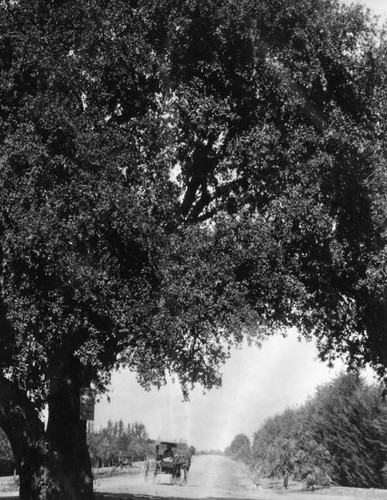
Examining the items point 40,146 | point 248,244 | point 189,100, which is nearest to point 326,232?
point 248,244

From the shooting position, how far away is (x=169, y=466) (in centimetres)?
4041

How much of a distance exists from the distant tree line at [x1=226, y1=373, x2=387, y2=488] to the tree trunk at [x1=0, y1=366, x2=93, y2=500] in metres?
16.8

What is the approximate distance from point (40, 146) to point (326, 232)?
22.3 feet

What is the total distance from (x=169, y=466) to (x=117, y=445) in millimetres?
52206

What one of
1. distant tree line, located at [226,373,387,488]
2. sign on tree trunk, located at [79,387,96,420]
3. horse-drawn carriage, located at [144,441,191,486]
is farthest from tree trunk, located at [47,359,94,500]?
horse-drawn carriage, located at [144,441,191,486]

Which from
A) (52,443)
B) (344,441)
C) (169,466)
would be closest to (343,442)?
(344,441)

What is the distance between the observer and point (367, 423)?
1174 inches

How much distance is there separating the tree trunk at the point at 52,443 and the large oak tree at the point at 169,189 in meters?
0.05

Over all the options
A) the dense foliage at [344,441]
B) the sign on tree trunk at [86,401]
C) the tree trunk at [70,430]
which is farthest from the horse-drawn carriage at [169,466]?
the sign on tree trunk at [86,401]

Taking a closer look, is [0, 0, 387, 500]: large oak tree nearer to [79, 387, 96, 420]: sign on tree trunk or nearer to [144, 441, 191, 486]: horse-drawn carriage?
[79, 387, 96, 420]: sign on tree trunk

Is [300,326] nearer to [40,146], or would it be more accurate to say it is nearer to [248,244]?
[248,244]

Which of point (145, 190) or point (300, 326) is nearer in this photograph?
point (145, 190)

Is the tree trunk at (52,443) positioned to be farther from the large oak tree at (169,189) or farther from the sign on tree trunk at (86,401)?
the sign on tree trunk at (86,401)

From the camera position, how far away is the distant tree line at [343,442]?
97.0 feet
